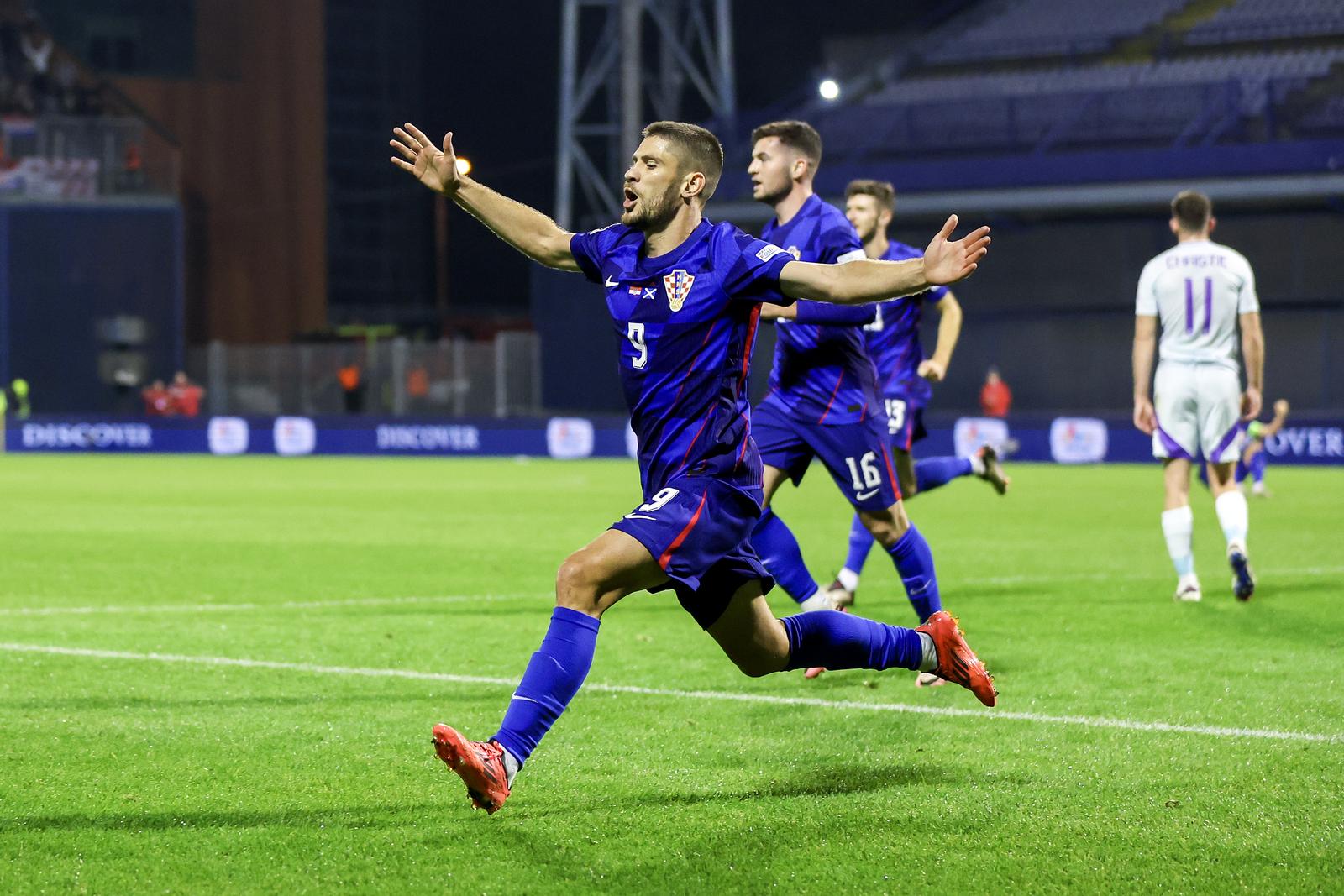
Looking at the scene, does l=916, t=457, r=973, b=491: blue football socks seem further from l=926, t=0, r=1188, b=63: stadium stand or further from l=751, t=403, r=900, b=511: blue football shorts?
l=926, t=0, r=1188, b=63: stadium stand

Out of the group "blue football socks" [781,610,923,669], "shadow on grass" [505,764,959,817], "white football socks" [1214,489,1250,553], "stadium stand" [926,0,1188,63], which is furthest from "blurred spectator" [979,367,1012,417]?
"shadow on grass" [505,764,959,817]

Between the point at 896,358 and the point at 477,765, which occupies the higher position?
the point at 896,358

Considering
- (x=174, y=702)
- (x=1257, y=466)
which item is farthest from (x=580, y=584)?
(x=1257, y=466)

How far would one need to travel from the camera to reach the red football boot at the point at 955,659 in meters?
5.62

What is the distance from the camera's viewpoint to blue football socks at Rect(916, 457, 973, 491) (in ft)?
33.7

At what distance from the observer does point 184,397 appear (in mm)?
38344

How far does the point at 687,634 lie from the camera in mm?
8773

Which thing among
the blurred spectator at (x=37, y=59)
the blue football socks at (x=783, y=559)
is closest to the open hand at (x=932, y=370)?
the blue football socks at (x=783, y=559)

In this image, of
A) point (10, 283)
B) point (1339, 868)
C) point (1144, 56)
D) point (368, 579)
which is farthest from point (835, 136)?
point (1339, 868)

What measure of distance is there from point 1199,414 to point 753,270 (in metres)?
5.50

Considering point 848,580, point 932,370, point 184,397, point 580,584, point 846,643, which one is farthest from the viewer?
point 184,397

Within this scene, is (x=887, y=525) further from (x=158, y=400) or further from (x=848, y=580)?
(x=158, y=400)

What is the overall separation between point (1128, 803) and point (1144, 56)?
1328 inches

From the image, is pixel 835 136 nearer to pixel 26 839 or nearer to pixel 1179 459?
pixel 1179 459
